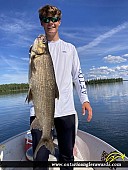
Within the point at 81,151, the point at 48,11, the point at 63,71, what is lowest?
the point at 81,151

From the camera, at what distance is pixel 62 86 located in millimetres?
3684

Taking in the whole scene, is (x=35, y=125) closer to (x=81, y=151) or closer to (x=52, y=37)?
(x=52, y=37)

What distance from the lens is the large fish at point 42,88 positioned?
9.53 ft

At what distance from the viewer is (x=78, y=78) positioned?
400cm

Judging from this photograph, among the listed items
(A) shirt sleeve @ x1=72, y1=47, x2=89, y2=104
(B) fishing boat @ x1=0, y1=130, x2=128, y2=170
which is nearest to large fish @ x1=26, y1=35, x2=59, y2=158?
(A) shirt sleeve @ x1=72, y1=47, x2=89, y2=104

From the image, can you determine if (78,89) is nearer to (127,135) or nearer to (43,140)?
(43,140)

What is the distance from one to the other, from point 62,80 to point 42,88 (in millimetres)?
717

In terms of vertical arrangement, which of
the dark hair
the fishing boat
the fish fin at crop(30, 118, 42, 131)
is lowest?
the fishing boat

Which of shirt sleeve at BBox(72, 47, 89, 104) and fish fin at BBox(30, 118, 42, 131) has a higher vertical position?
shirt sleeve at BBox(72, 47, 89, 104)

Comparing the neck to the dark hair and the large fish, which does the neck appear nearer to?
the dark hair

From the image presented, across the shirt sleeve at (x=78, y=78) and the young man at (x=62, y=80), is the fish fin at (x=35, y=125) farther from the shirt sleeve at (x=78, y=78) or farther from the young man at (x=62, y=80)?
the shirt sleeve at (x=78, y=78)

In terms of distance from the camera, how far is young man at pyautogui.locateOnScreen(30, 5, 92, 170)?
351 cm

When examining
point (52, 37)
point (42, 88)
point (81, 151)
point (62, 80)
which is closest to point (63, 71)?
point (62, 80)

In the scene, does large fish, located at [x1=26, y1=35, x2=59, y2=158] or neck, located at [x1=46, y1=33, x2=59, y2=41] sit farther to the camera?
neck, located at [x1=46, y1=33, x2=59, y2=41]
